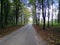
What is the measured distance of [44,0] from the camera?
100 ft

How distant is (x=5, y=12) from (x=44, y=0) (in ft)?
51.2

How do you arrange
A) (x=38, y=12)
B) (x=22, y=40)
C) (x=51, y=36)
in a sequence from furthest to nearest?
(x=38, y=12), (x=51, y=36), (x=22, y=40)

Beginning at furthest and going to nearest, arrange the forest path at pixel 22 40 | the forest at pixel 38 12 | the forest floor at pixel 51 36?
the forest at pixel 38 12 < the forest floor at pixel 51 36 < the forest path at pixel 22 40

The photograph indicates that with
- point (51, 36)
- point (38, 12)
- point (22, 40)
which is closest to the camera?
point (22, 40)

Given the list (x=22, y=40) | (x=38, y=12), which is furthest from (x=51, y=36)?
(x=38, y=12)

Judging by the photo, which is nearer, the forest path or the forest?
the forest path

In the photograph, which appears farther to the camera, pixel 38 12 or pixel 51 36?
pixel 38 12

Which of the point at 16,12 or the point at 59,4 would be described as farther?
the point at 16,12

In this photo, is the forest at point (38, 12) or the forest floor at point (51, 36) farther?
the forest at point (38, 12)

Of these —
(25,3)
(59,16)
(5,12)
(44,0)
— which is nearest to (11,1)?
→ (5,12)

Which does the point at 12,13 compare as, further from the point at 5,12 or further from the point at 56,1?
the point at 56,1

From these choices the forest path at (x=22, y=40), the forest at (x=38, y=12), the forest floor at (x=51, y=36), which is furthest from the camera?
the forest at (x=38, y=12)

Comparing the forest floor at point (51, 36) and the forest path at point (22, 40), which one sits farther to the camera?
the forest floor at point (51, 36)

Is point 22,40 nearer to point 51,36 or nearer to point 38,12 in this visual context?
point 51,36
